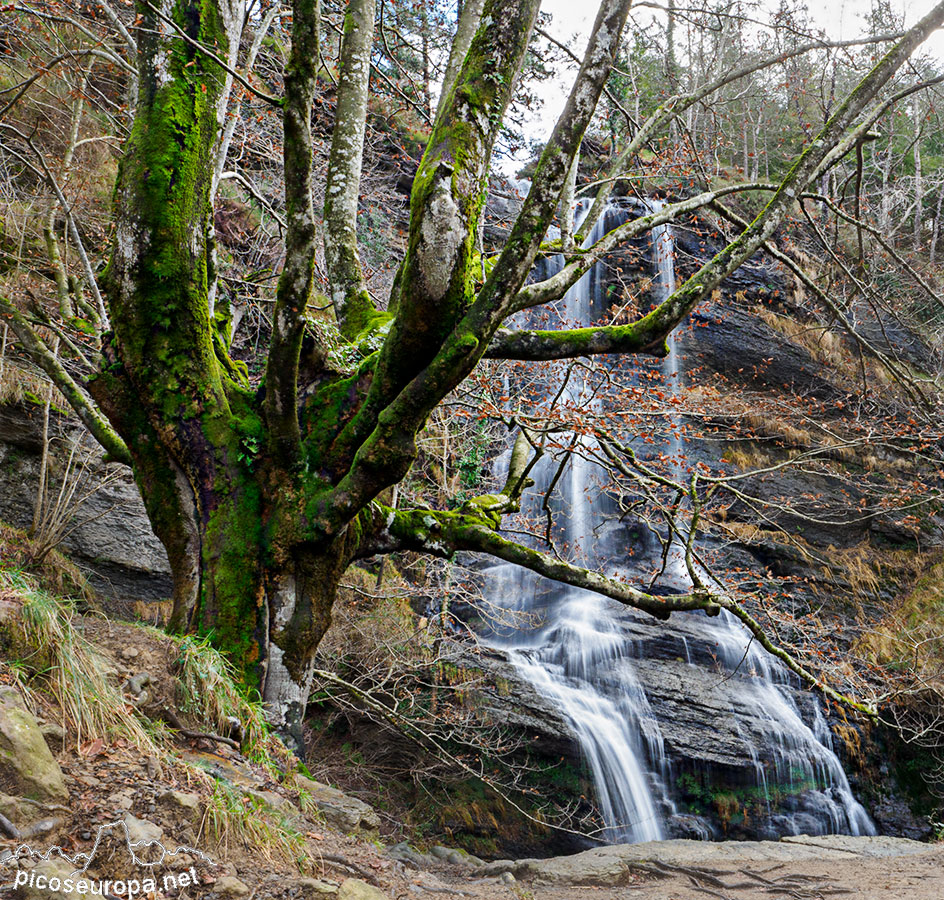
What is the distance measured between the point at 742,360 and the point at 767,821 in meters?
11.5

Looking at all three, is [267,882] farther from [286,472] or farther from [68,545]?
[68,545]

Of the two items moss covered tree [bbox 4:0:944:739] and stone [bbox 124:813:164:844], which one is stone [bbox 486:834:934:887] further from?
stone [bbox 124:813:164:844]

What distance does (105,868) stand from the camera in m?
→ 2.15

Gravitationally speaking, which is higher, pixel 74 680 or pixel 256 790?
pixel 74 680

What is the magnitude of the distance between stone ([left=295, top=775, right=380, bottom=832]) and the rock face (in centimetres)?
471

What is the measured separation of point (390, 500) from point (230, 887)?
3138mm

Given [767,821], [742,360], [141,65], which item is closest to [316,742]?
[767,821]

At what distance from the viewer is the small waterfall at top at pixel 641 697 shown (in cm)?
930

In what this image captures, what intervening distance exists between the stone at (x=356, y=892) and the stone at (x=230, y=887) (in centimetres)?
43

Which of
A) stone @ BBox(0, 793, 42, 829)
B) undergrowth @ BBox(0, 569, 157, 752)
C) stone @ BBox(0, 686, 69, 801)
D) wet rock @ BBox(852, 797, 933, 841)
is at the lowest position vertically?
wet rock @ BBox(852, 797, 933, 841)

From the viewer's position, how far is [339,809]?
5.11 m

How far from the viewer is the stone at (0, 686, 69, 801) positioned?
2.21 m

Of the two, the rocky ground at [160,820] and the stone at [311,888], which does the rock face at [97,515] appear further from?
the stone at [311,888]

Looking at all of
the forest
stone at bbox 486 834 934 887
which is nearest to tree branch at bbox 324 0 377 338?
the forest
